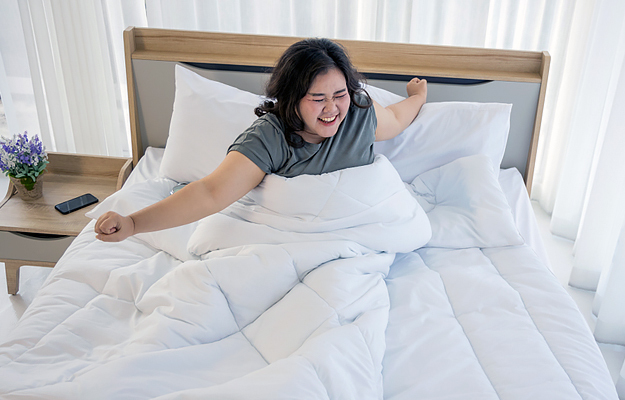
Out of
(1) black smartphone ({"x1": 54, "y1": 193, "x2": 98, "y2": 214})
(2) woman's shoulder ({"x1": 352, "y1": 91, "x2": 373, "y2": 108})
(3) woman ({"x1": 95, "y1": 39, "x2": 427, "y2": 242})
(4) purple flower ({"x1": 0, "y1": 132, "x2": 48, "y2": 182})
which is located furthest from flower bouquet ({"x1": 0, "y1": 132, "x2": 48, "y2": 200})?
(2) woman's shoulder ({"x1": 352, "y1": 91, "x2": 373, "y2": 108})

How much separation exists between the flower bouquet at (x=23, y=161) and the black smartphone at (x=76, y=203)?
140 mm

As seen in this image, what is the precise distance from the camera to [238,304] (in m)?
Answer: 1.15

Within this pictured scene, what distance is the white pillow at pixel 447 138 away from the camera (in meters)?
1.77

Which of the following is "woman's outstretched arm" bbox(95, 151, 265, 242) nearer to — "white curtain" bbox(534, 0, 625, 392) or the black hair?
the black hair

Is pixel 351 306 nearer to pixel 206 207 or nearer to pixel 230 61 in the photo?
pixel 206 207

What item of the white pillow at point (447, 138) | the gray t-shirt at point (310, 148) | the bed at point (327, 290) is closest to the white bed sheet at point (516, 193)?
the bed at point (327, 290)

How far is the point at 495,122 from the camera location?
70.1 inches

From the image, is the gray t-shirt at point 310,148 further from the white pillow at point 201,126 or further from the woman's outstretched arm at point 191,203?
the white pillow at point 201,126

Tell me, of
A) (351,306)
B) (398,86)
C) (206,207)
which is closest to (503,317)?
(351,306)

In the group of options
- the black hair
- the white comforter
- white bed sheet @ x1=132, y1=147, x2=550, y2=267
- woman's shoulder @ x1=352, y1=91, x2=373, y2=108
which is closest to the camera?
the white comforter

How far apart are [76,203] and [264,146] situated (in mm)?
959

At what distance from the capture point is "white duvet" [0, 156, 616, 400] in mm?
939

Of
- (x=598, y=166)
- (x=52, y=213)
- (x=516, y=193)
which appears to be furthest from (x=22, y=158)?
(x=598, y=166)

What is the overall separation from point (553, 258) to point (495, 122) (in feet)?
2.98
